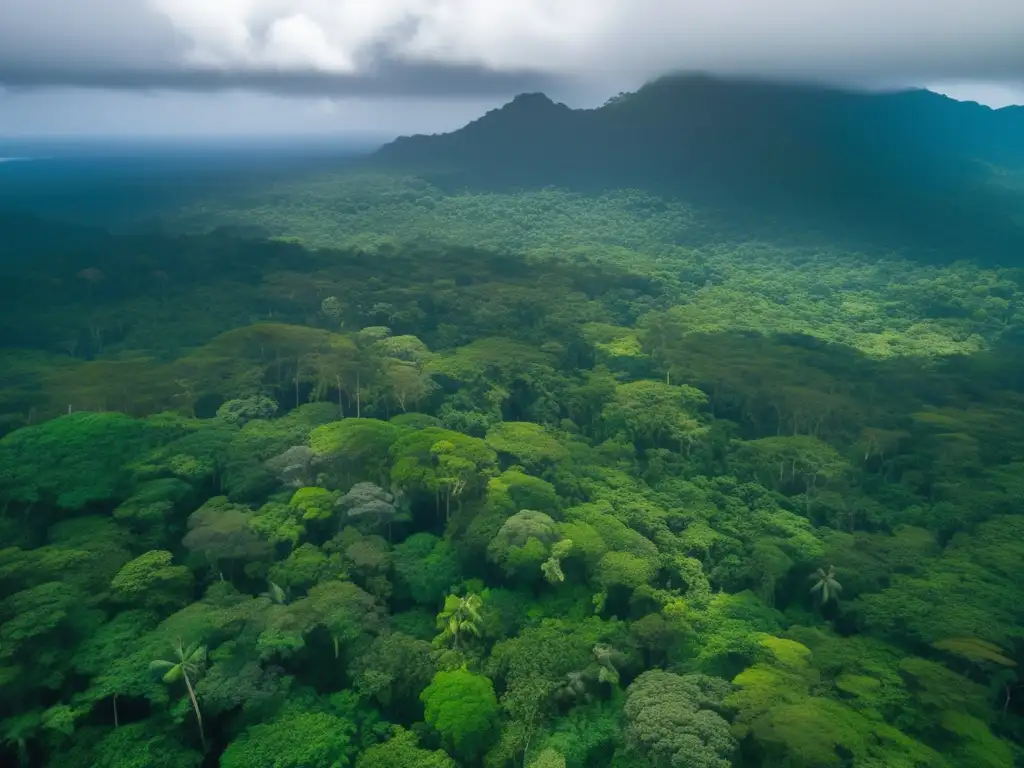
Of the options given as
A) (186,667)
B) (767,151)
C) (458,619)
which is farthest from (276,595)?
(767,151)

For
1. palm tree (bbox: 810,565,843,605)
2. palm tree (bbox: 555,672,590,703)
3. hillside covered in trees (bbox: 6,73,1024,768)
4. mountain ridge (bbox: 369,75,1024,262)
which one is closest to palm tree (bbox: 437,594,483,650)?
hillside covered in trees (bbox: 6,73,1024,768)

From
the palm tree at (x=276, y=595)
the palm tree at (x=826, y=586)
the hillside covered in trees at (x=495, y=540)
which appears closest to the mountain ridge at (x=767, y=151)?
the hillside covered in trees at (x=495, y=540)

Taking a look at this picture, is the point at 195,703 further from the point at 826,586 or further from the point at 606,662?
the point at 826,586

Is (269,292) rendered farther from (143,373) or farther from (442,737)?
(442,737)

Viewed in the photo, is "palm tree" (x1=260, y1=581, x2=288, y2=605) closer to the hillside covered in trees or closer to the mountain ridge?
the hillside covered in trees

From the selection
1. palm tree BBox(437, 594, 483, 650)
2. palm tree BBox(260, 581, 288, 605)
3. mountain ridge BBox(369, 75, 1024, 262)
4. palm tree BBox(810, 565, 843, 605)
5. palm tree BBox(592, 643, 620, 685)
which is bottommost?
palm tree BBox(810, 565, 843, 605)

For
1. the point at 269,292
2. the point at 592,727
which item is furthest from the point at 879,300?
the point at 592,727

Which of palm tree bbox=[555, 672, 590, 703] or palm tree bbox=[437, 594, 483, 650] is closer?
palm tree bbox=[555, 672, 590, 703]
